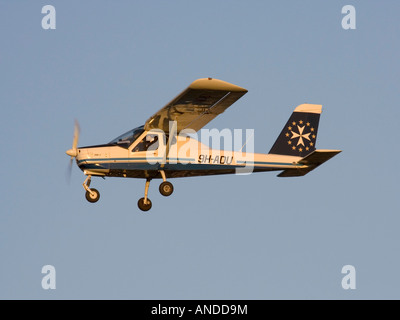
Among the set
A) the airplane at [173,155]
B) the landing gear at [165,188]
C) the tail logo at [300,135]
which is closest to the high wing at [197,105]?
the airplane at [173,155]

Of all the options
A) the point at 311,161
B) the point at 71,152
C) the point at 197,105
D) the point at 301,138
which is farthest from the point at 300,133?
the point at 71,152

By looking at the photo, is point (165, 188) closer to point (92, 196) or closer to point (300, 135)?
point (92, 196)

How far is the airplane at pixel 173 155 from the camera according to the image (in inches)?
1092

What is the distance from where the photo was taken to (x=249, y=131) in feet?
95.6

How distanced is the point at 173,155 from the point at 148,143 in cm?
77

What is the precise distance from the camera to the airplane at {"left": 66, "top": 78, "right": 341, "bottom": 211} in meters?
27.7

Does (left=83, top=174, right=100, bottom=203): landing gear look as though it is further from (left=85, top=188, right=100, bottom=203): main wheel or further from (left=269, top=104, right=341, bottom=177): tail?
(left=269, top=104, right=341, bottom=177): tail

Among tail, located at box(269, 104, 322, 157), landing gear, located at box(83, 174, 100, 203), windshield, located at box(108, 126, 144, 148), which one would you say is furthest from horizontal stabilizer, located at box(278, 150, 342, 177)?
landing gear, located at box(83, 174, 100, 203)

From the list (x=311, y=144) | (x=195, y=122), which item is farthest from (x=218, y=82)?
(x=311, y=144)

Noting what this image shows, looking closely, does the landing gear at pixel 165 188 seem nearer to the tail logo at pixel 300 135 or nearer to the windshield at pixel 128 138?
the windshield at pixel 128 138

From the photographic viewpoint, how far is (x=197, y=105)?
27.2 metres

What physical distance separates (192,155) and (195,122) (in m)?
0.95

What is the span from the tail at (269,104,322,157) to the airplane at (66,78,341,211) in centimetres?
10
